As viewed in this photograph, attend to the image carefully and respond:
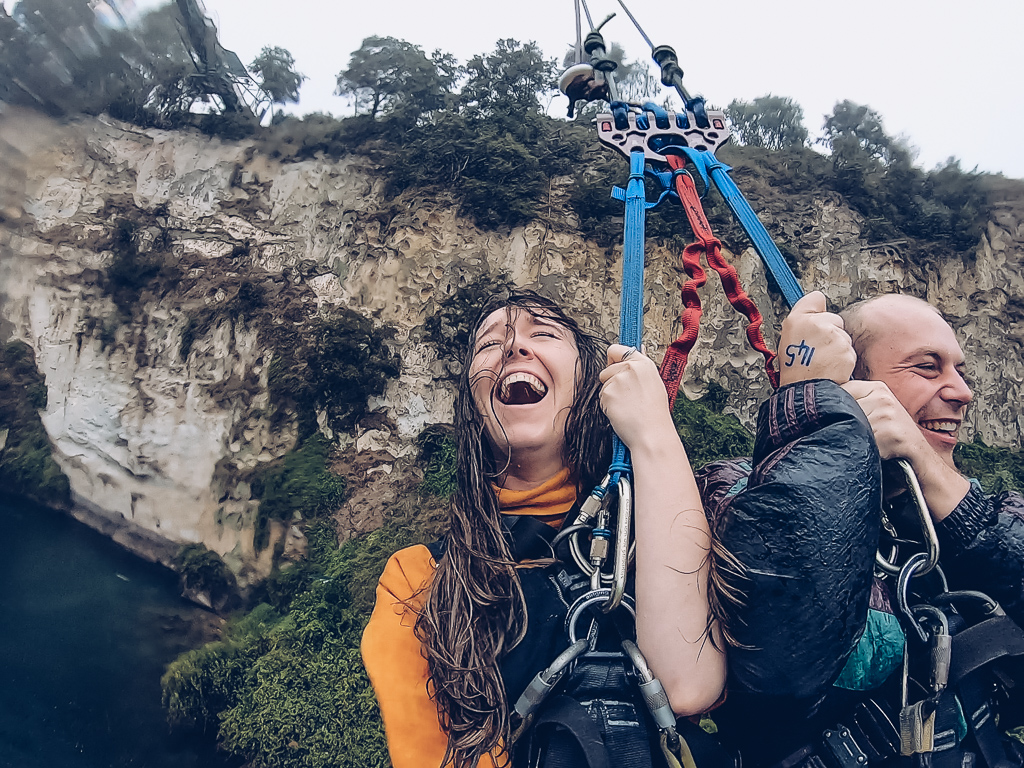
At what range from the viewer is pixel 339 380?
244 inches

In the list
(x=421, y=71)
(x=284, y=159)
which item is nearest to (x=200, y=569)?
(x=284, y=159)

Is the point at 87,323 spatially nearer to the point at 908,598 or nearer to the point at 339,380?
the point at 339,380

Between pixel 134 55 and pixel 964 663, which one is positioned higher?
pixel 134 55

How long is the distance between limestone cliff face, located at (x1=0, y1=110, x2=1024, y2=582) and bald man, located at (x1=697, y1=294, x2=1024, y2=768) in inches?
172

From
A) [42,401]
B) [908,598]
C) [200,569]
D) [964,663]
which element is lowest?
[200,569]

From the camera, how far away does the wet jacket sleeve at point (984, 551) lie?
1.66 metres

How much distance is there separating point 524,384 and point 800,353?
90 centimetres

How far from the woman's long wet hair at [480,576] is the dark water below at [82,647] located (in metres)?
3.73

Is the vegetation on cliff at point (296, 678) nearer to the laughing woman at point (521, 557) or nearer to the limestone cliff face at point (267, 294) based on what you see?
the limestone cliff face at point (267, 294)

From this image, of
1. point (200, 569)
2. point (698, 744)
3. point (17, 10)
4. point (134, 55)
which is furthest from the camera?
point (134, 55)

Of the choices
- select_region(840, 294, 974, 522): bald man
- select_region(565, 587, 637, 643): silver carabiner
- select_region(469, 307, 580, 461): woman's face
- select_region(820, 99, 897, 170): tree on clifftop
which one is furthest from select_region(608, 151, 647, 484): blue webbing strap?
select_region(820, 99, 897, 170): tree on clifftop

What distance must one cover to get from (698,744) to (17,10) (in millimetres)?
12651

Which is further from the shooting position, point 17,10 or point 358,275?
point 17,10

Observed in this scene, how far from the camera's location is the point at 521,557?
76.6 inches
